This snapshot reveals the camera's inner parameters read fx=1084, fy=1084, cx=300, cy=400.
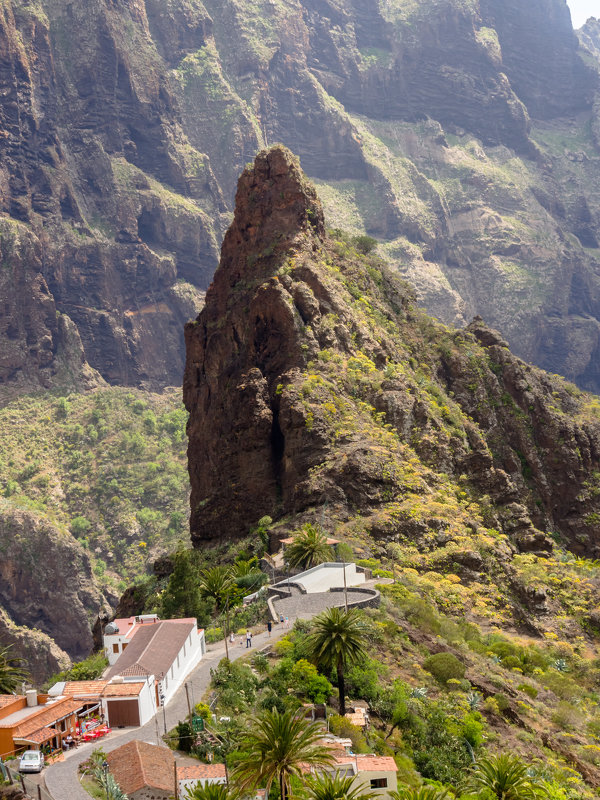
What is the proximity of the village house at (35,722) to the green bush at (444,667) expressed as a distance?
75.0ft

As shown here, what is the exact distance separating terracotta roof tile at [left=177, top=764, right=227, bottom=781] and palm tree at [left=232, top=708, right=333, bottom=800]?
222 cm

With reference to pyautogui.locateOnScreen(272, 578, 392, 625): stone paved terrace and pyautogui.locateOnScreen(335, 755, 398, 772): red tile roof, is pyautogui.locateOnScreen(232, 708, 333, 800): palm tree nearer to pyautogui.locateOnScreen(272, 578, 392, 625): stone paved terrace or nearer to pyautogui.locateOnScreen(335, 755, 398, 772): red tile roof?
pyautogui.locateOnScreen(335, 755, 398, 772): red tile roof

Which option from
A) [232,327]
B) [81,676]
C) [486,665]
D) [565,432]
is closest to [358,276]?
[232,327]

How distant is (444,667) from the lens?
67.5m

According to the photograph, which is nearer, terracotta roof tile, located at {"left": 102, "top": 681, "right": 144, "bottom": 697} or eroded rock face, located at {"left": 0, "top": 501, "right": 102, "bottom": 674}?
terracotta roof tile, located at {"left": 102, "top": 681, "right": 144, "bottom": 697}

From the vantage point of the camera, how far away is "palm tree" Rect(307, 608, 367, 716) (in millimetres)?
56750

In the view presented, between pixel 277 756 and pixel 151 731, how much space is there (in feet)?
→ 44.2

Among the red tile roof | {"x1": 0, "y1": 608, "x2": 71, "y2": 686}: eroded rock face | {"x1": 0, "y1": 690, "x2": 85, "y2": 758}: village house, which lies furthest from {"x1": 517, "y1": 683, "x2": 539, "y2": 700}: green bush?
{"x1": 0, "y1": 608, "x2": 71, "y2": 686}: eroded rock face

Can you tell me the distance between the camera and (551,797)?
53.8 m

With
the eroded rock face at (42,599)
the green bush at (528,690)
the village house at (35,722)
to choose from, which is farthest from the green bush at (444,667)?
the eroded rock face at (42,599)

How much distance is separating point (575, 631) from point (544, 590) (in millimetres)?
4390

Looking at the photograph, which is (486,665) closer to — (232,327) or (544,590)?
(544,590)

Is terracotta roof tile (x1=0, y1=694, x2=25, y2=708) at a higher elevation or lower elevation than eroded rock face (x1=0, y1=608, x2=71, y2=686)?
higher

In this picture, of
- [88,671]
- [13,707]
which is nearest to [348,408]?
[88,671]
